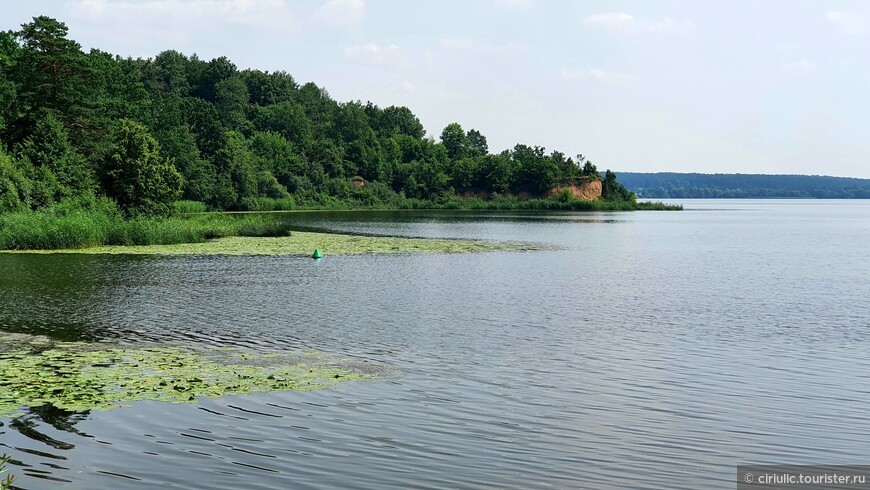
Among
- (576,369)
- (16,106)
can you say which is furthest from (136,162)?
(576,369)

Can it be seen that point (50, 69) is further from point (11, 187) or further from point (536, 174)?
point (536, 174)

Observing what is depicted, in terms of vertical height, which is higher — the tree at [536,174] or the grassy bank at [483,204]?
the tree at [536,174]

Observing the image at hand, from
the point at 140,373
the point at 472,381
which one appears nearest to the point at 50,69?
the point at 140,373

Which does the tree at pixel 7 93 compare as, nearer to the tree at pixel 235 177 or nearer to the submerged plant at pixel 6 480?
the tree at pixel 235 177

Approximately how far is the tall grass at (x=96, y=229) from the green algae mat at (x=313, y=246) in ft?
3.87

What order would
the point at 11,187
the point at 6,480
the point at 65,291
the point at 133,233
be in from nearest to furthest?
the point at 6,480
the point at 65,291
the point at 11,187
the point at 133,233

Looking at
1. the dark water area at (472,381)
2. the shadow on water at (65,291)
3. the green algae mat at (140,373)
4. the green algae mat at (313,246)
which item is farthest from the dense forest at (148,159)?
the green algae mat at (140,373)

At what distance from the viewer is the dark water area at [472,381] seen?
12281mm

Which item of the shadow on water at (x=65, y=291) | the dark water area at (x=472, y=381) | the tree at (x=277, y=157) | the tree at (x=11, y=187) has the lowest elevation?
the dark water area at (x=472, y=381)

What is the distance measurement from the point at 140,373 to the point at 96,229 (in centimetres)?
4025

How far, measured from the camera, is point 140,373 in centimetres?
1816

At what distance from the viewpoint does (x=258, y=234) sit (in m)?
68.9

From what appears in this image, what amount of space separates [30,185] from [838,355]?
56.5 m

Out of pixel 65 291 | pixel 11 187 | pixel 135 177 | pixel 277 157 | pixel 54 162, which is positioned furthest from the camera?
pixel 277 157
